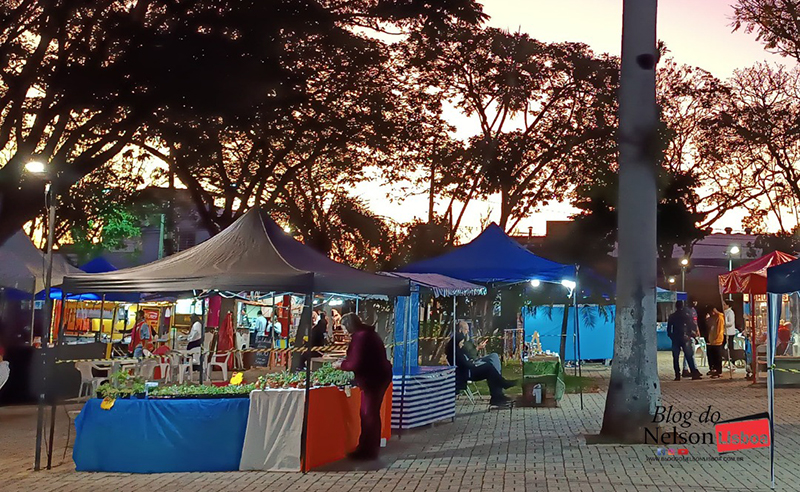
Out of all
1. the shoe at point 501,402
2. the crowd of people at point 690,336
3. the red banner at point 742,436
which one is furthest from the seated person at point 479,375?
the crowd of people at point 690,336

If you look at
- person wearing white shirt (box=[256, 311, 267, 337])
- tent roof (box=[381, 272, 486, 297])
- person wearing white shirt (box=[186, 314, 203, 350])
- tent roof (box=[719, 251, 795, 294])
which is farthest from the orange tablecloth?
person wearing white shirt (box=[256, 311, 267, 337])

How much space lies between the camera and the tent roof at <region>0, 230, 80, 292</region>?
1712cm

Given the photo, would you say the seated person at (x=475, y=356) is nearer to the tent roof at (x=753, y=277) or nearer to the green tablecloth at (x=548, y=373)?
the green tablecloth at (x=548, y=373)

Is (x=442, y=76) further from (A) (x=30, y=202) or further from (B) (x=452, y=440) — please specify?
(B) (x=452, y=440)

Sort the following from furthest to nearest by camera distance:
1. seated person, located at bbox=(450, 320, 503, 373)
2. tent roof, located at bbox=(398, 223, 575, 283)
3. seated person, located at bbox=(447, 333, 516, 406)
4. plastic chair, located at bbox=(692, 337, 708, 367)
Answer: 1. plastic chair, located at bbox=(692, 337, 708, 367)
2. tent roof, located at bbox=(398, 223, 575, 283)
3. seated person, located at bbox=(450, 320, 503, 373)
4. seated person, located at bbox=(447, 333, 516, 406)

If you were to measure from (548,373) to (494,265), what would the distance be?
2.47m

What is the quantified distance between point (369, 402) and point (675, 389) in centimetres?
1130

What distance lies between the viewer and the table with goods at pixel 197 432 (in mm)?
10023

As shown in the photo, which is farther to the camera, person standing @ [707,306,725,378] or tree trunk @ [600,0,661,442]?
person standing @ [707,306,725,378]

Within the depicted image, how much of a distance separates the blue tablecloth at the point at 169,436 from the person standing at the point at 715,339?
611 inches

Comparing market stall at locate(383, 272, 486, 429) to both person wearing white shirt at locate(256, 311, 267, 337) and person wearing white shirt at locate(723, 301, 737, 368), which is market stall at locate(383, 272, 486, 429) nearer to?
person wearing white shirt at locate(723, 301, 737, 368)

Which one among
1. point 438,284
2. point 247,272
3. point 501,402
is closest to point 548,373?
point 501,402

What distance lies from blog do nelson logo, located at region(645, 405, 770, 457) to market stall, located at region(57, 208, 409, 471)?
3.74 meters

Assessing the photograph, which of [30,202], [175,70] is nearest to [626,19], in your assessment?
[175,70]
